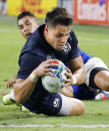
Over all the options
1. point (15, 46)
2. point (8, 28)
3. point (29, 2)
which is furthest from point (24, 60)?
point (29, 2)

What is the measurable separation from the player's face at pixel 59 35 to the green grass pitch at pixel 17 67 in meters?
0.82

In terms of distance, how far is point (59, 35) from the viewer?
5648 mm

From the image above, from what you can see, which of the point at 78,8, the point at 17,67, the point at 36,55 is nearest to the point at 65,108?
the point at 36,55

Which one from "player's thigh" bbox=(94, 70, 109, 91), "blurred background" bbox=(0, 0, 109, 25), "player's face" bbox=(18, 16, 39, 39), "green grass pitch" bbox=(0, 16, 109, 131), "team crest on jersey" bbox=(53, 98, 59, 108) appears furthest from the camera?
"blurred background" bbox=(0, 0, 109, 25)

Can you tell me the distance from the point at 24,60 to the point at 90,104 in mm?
1815

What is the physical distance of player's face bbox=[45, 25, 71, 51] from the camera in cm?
564

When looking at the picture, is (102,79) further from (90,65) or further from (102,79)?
(90,65)

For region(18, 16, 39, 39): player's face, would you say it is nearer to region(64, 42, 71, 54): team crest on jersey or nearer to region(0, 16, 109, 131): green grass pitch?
region(0, 16, 109, 131): green grass pitch

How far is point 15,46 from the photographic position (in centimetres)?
1478

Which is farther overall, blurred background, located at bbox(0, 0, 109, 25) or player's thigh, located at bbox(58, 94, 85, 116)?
blurred background, located at bbox(0, 0, 109, 25)

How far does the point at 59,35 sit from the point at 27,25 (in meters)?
2.01

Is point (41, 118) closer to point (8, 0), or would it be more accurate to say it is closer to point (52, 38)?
point (52, 38)

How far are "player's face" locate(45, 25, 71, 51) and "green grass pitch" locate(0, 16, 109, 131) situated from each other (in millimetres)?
819

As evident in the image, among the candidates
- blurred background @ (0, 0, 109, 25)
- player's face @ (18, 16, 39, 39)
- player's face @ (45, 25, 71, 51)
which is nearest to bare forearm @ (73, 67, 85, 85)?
player's face @ (45, 25, 71, 51)
